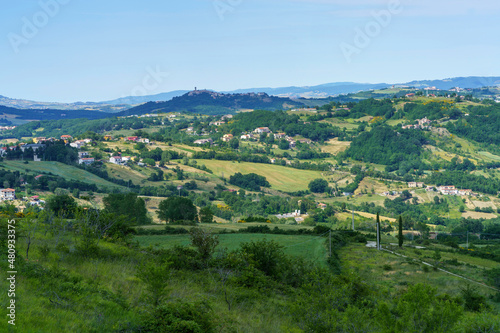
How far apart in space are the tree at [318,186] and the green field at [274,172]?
1878mm

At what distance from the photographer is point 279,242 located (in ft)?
98.6

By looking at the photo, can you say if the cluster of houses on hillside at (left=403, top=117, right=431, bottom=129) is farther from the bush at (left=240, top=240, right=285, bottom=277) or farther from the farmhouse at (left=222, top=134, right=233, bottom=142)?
the bush at (left=240, top=240, right=285, bottom=277)

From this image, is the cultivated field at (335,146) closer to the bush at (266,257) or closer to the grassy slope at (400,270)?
the grassy slope at (400,270)

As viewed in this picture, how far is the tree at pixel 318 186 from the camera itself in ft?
365

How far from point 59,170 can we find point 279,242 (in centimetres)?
7740

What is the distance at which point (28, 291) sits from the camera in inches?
397

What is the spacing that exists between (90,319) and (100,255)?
7.90 meters

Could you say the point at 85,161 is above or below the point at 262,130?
above

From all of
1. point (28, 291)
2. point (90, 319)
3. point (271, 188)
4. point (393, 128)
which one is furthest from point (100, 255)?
point (393, 128)

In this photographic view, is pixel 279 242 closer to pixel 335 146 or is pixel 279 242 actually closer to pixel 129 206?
pixel 129 206

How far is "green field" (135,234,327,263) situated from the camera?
2656cm

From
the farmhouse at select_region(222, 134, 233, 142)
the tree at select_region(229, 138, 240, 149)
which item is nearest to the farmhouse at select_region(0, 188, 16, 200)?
the tree at select_region(229, 138, 240, 149)

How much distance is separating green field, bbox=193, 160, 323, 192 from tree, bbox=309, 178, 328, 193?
6.16 ft

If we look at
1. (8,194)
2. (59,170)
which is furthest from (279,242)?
(59,170)
